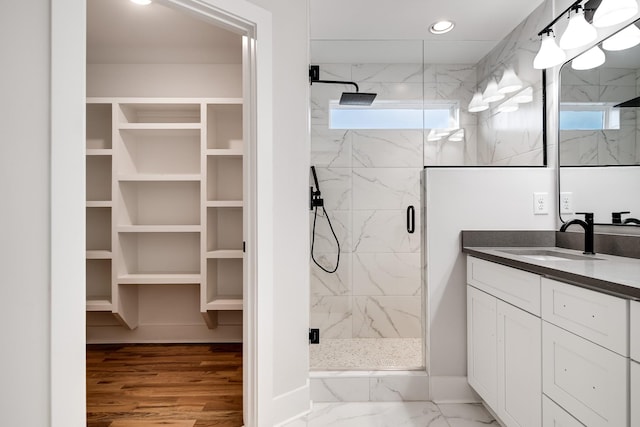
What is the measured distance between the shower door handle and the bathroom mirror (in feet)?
2.85

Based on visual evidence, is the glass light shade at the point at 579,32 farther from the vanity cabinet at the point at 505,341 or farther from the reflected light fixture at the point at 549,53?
the vanity cabinet at the point at 505,341

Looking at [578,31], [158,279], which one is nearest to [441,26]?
[578,31]

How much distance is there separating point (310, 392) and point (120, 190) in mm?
2195

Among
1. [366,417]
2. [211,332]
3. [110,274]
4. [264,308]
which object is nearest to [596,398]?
[366,417]

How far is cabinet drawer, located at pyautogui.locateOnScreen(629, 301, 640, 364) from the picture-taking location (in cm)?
107

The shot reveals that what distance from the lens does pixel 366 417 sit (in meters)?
2.18

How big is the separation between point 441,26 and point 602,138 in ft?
4.35

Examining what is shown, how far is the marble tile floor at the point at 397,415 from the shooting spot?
82.7 inches

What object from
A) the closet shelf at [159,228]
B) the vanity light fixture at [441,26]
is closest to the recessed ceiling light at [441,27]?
the vanity light fixture at [441,26]

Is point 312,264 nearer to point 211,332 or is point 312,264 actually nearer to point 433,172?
point 433,172

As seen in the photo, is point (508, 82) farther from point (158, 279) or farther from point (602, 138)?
point (158, 279)

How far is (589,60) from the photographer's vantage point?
2.05 meters

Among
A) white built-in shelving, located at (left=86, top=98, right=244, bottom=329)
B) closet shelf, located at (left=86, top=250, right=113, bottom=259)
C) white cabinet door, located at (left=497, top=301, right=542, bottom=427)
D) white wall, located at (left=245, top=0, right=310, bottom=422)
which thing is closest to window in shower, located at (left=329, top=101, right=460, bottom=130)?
white wall, located at (left=245, top=0, right=310, bottom=422)

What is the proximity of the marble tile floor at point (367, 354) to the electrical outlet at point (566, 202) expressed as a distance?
1201mm
